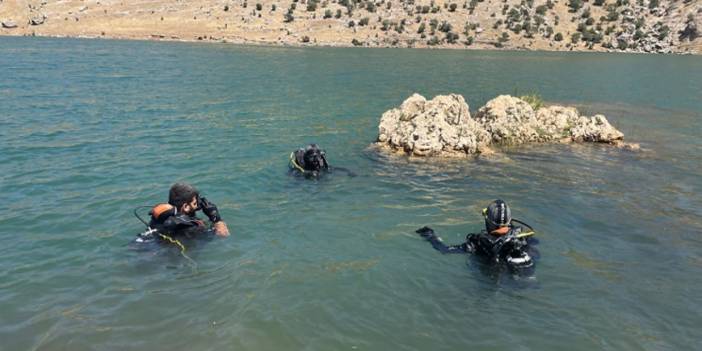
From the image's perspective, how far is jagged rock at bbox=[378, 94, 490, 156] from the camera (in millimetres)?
18125

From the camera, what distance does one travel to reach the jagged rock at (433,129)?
18.1 meters

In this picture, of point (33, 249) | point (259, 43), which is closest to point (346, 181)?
point (33, 249)

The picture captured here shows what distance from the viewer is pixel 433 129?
18359 mm

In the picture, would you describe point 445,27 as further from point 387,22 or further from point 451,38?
point 387,22

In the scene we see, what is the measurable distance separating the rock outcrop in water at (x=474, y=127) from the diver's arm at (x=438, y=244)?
7332 millimetres

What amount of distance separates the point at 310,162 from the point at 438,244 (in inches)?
222

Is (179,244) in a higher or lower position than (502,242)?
lower

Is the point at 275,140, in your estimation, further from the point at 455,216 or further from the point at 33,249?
the point at 33,249

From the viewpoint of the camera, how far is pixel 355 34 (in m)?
75.2

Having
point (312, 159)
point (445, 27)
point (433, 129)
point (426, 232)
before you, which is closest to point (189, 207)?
point (426, 232)

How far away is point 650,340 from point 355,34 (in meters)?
71.5

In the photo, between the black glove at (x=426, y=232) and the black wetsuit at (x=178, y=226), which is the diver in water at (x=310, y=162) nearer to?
the black glove at (x=426, y=232)

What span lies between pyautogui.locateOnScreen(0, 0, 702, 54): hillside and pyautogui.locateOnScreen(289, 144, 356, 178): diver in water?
59265mm

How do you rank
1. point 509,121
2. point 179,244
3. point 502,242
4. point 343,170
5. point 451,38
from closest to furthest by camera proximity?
point 502,242, point 179,244, point 343,170, point 509,121, point 451,38
